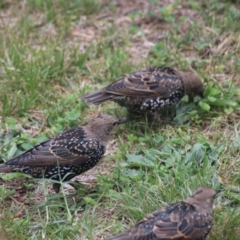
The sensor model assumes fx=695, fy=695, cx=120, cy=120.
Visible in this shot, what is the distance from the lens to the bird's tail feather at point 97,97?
7633mm

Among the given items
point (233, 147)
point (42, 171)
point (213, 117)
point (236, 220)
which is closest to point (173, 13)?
point (213, 117)

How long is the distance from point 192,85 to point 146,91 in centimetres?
53

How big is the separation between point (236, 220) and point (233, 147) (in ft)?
4.52

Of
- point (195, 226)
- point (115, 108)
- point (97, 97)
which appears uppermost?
point (195, 226)

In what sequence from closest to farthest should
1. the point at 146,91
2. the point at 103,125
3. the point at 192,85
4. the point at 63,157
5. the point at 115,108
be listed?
the point at 63,157 → the point at 103,125 → the point at 146,91 → the point at 192,85 → the point at 115,108

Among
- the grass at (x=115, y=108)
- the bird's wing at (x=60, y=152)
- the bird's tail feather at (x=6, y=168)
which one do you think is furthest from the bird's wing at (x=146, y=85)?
the bird's tail feather at (x=6, y=168)

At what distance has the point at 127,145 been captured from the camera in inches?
281

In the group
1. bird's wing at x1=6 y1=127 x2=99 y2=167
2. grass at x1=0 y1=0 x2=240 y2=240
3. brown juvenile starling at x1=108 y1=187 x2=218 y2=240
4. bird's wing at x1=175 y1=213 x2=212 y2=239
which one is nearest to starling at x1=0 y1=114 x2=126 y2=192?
bird's wing at x1=6 y1=127 x2=99 y2=167

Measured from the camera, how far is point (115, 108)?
26.2ft

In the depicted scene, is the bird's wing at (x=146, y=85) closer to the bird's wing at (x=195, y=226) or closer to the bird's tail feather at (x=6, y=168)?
the bird's tail feather at (x=6, y=168)

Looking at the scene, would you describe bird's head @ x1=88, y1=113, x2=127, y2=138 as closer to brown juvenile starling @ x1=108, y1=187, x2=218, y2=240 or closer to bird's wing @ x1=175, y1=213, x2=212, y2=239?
brown juvenile starling @ x1=108, y1=187, x2=218, y2=240

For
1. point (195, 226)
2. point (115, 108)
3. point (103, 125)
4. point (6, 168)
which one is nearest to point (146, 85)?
→ point (115, 108)

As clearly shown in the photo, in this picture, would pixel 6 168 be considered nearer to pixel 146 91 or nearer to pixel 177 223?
pixel 177 223

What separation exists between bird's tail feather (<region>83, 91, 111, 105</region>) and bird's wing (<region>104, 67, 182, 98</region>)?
0.06m
